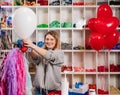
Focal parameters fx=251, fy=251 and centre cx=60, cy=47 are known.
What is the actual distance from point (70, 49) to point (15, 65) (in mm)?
2174

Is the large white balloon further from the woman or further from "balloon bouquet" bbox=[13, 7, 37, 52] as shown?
the woman

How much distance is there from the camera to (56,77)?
249 centimetres

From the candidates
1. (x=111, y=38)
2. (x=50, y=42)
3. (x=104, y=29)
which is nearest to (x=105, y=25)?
(x=104, y=29)

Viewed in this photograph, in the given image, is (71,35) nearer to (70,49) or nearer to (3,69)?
(70,49)

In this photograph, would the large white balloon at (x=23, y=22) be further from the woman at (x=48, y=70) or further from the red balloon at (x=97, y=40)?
the red balloon at (x=97, y=40)

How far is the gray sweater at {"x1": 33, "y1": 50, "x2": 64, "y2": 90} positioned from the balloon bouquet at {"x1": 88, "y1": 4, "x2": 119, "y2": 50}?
1.04 meters

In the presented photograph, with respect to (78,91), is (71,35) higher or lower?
higher

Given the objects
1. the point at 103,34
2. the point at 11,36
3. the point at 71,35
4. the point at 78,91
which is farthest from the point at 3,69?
the point at 71,35

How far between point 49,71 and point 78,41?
1747 mm

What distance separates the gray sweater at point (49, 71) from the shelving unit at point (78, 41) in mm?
1430

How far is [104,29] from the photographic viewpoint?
3316 millimetres

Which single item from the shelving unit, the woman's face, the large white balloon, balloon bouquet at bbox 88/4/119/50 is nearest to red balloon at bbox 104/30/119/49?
balloon bouquet at bbox 88/4/119/50

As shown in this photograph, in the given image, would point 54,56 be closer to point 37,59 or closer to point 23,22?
point 37,59

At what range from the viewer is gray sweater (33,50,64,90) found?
2402mm
